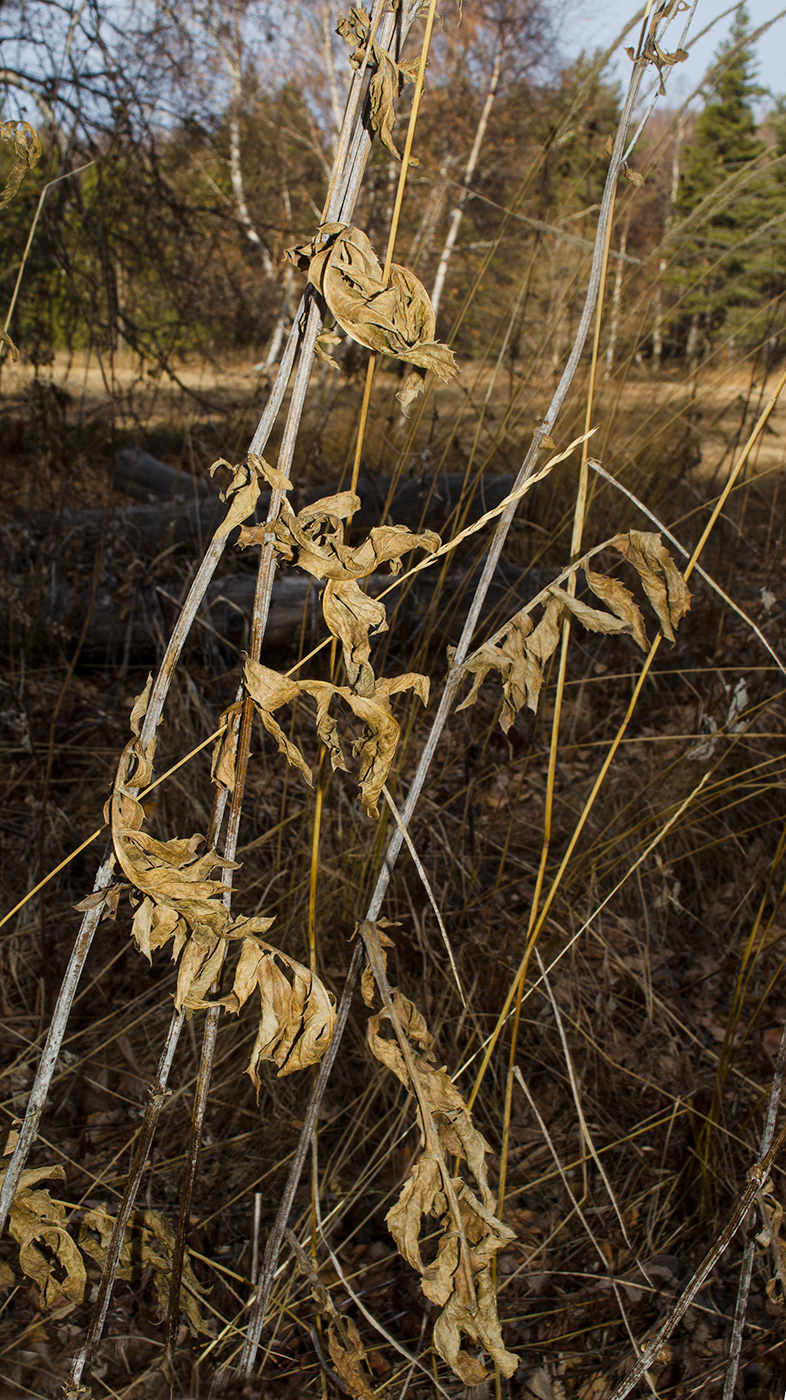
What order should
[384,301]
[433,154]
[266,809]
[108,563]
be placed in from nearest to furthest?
[384,301], [266,809], [108,563], [433,154]

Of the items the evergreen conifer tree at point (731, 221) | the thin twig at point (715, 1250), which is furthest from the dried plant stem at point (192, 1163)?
the evergreen conifer tree at point (731, 221)

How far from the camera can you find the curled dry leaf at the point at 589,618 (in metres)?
0.77

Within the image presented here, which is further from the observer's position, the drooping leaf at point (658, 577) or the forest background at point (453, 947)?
the forest background at point (453, 947)

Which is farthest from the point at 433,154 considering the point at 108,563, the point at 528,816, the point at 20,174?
the point at 20,174

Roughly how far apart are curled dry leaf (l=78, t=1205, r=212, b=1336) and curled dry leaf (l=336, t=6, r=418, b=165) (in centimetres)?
112

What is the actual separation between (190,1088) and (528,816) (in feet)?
3.78

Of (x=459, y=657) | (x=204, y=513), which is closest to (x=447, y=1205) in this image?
(x=459, y=657)

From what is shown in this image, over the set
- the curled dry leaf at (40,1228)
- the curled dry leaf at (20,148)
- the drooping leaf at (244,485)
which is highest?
the curled dry leaf at (20,148)

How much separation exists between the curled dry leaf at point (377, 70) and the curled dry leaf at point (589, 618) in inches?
15.2

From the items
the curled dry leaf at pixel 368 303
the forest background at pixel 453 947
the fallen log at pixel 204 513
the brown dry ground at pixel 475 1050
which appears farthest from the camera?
the fallen log at pixel 204 513

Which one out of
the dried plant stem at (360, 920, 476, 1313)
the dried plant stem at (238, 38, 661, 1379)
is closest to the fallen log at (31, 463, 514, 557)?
the dried plant stem at (238, 38, 661, 1379)

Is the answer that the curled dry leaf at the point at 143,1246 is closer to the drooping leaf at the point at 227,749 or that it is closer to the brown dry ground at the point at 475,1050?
the brown dry ground at the point at 475,1050

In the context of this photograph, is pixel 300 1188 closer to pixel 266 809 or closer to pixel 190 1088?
pixel 190 1088

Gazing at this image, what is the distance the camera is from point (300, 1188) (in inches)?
56.6
